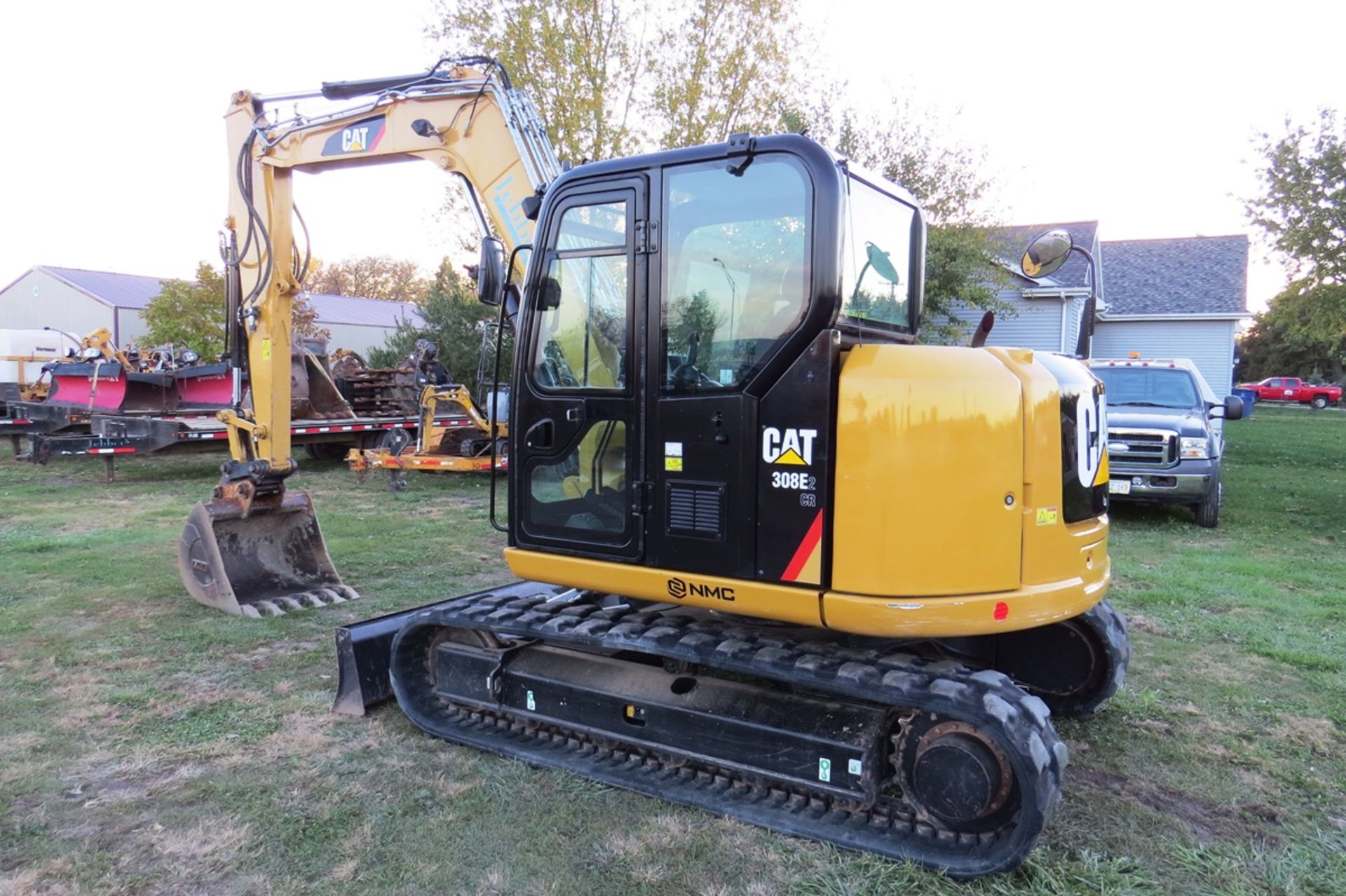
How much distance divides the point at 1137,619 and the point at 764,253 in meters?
4.64

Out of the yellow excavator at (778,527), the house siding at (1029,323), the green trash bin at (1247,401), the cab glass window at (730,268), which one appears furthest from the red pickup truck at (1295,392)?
the cab glass window at (730,268)

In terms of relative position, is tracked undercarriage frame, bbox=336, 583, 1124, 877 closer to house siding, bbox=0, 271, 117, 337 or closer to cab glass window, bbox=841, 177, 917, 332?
cab glass window, bbox=841, 177, 917, 332

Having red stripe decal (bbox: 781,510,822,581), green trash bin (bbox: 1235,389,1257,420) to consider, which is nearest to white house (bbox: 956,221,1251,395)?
green trash bin (bbox: 1235,389,1257,420)

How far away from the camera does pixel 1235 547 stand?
925 cm

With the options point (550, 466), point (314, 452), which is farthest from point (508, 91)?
point (314, 452)

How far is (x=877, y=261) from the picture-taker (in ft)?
12.7

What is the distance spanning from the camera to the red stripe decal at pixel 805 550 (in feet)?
11.3

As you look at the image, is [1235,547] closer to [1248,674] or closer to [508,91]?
[1248,674]

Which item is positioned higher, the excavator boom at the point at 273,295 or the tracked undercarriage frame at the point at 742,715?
the excavator boom at the point at 273,295

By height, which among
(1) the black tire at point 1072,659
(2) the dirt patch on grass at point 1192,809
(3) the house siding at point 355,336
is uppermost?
(3) the house siding at point 355,336

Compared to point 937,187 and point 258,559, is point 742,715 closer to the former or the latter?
point 258,559

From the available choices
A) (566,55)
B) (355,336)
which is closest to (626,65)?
(566,55)

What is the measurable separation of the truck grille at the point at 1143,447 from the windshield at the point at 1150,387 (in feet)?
3.04

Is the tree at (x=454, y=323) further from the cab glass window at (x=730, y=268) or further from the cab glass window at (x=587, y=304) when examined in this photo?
the cab glass window at (x=730, y=268)
